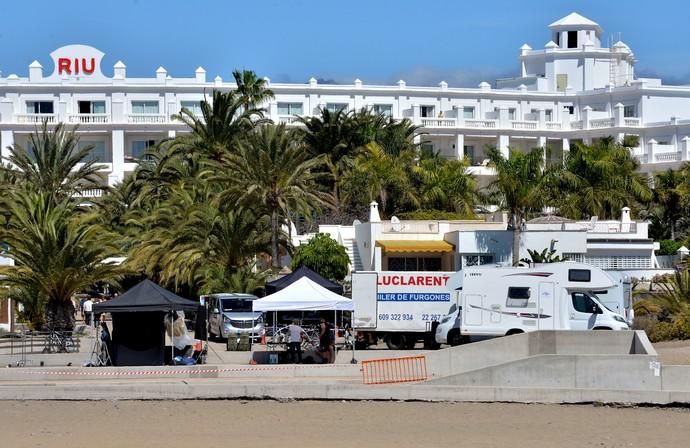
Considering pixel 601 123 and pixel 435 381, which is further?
pixel 601 123

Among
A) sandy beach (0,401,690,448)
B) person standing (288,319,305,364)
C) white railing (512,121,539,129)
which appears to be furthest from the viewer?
white railing (512,121,539,129)

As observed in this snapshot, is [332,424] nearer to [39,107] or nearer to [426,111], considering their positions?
[39,107]

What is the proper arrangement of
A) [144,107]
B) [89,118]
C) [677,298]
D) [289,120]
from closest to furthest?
[677,298] → [89,118] → [289,120] → [144,107]

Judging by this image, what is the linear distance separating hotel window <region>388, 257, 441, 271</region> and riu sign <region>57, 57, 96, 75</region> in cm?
3987

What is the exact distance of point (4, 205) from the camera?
46.1 meters

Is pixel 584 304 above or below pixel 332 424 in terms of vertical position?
above

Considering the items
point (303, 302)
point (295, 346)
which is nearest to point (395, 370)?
point (295, 346)

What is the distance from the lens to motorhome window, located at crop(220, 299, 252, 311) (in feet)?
131

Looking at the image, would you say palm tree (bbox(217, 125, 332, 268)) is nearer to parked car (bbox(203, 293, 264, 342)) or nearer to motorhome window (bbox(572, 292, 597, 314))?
parked car (bbox(203, 293, 264, 342))

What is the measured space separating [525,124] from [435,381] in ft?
220

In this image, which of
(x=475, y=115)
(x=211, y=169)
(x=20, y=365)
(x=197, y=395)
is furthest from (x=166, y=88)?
(x=197, y=395)

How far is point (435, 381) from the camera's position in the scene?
84.8ft

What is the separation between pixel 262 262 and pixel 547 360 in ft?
106

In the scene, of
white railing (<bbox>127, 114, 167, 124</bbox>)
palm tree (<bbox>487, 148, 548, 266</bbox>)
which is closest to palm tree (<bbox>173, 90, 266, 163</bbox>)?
palm tree (<bbox>487, 148, 548, 266</bbox>)
